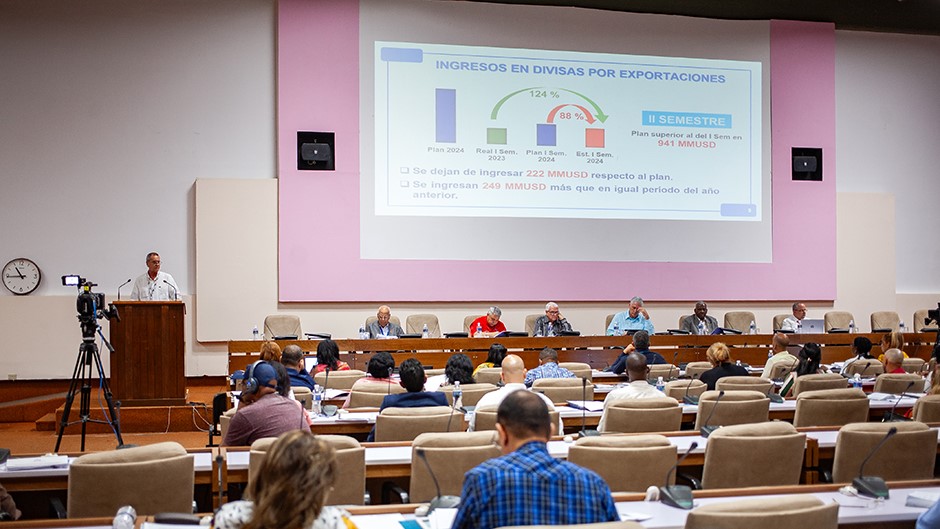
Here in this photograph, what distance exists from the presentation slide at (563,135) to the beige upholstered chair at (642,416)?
6789 mm

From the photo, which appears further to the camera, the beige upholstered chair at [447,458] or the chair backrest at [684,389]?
the chair backrest at [684,389]

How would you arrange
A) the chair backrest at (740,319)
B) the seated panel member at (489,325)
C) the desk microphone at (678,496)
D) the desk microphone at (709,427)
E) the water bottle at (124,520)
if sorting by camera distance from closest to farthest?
the water bottle at (124,520)
the desk microphone at (678,496)
the desk microphone at (709,427)
the seated panel member at (489,325)
the chair backrest at (740,319)

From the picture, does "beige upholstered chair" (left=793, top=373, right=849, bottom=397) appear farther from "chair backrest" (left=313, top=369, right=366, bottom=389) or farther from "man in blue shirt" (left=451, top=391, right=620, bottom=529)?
"man in blue shirt" (left=451, top=391, right=620, bottom=529)

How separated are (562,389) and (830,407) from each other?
1753 millimetres

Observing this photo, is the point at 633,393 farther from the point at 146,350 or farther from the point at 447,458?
the point at 146,350

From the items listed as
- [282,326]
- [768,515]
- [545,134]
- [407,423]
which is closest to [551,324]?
[545,134]

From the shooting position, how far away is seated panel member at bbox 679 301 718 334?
11250 mm

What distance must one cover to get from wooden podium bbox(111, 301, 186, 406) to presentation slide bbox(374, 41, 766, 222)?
388cm

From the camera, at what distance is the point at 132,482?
345 cm

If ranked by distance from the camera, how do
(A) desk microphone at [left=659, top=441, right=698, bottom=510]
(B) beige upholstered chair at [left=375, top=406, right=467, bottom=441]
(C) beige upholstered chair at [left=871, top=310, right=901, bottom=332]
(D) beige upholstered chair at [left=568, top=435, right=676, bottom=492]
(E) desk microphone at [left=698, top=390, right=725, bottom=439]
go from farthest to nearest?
(C) beige upholstered chair at [left=871, top=310, right=901, bottom=332]
(B) beige upholstered chair at [left=375, top=406, right=467, bottom=441]
(E) desk microphone at [left=698, top=390, right=725, bottom=439]
(D) beige upholstered chair at [left=568, top=435, right=676, bottom=492]
(A) desk microphone at [left=659, top=441, right=698, bottom=510]

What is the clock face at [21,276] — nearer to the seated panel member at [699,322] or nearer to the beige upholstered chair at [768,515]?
the seated panel member at [699,322]

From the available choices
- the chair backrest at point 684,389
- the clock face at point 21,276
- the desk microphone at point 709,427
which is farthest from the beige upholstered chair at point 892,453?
the clock face at point 21,276

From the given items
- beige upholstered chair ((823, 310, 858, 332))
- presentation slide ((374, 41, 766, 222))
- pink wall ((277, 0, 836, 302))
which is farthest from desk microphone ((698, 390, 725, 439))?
beige upholstered chair ((823, 310, 858, 332))

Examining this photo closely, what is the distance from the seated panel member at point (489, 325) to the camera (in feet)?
35.3
